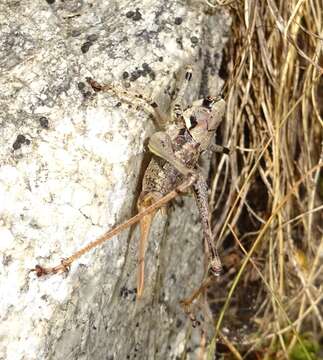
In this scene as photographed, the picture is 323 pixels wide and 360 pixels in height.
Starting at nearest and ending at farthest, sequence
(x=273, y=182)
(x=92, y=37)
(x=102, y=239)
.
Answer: (x=102, y=239) → (x=92, y=37) → (x=273, y=182)

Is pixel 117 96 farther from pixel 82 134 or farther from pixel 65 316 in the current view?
pixel 65 316

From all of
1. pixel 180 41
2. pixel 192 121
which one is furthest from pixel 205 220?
pixel 180 41

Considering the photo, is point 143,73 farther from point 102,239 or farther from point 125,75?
point 102,239

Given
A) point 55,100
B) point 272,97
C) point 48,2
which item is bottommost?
point 272,97

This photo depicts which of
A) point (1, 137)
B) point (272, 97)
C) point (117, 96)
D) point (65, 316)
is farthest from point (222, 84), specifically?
point (65, 316)

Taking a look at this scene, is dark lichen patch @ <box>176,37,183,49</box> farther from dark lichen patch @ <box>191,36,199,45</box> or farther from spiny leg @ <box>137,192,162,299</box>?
spiny leg @ <box>137,192,162,299</box>

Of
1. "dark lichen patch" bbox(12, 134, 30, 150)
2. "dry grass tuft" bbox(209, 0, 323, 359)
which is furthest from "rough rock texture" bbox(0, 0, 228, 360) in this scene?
"dry grass tuft" bbox(209, 0, 323, 359)

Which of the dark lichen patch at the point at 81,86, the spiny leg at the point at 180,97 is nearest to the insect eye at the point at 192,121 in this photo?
the spiny leg at the point at 180,97
